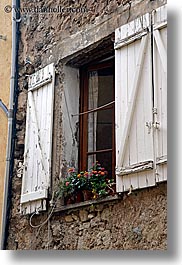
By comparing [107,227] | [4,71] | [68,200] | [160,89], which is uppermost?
[4,71]

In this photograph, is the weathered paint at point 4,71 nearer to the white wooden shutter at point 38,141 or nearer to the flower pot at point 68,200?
the white wooden shutter at point 38,141

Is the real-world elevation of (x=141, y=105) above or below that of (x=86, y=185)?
above

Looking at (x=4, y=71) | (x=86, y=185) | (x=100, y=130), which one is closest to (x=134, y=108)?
(x=100, y=130)

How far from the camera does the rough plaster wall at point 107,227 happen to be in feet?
6.14

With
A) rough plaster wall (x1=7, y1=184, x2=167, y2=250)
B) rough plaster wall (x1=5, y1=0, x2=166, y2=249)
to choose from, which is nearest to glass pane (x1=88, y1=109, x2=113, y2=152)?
rough plaster wall (x1=5, y1=0, x2=166, y2=249)

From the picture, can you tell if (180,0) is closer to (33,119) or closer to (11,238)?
(33,119)

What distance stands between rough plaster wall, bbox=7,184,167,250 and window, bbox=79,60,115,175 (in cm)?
16

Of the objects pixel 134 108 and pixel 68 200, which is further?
pixel 68 200

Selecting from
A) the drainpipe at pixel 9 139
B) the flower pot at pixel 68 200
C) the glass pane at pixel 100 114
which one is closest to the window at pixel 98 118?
the glass pane at pixel 100 114

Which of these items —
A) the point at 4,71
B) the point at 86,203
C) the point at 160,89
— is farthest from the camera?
the point at 4,71

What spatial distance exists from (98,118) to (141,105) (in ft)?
0.83

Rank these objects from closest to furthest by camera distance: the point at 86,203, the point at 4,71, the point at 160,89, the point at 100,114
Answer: the point at 160,89, the point at 86,203, the point at 100,114, the point at 4,71

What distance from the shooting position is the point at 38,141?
7.41ft

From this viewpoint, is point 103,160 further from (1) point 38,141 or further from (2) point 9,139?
(2) point 9,139
